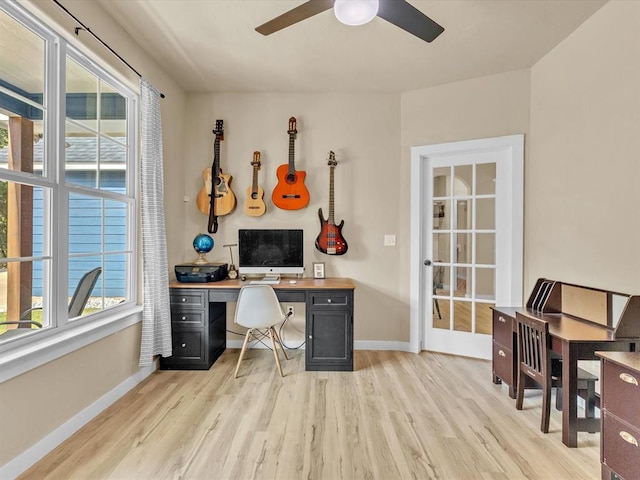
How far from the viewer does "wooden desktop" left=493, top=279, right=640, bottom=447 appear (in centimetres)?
184

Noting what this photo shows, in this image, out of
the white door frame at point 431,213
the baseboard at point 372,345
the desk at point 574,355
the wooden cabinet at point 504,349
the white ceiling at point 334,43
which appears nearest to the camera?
the desk at point 574,355

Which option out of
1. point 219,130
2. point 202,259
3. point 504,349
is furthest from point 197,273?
point 504,349

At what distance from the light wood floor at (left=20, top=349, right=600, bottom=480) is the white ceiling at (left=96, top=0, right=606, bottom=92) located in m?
2.64

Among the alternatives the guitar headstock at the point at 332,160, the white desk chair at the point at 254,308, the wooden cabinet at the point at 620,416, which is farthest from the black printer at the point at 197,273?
the wooden cabinet at the point at 620,416

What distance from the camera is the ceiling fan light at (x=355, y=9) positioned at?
5.04 feet

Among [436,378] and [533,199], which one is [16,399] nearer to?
[436,378]

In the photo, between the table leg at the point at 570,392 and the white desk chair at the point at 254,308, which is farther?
the white desk chair at the point at 254,308

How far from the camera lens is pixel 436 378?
2758 mm

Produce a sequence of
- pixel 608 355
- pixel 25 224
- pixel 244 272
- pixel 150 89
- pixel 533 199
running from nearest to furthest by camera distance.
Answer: pixel 608 355 → pixel 25 224 → pixel 150 89 → pixel 533 199 → pixel 244 272

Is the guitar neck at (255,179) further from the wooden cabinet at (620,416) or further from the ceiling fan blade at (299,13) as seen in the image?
the wooden cabinet at (620,416)

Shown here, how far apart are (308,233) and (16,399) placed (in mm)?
2430

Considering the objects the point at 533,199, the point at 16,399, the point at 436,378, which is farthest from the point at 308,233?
the point at 16,399

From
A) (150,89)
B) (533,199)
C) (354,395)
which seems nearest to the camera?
(354,395)

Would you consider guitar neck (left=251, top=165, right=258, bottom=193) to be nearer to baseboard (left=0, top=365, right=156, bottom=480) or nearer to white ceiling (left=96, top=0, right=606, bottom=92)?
white ceiling (left=96, top=0, right=606, bottom=92)
